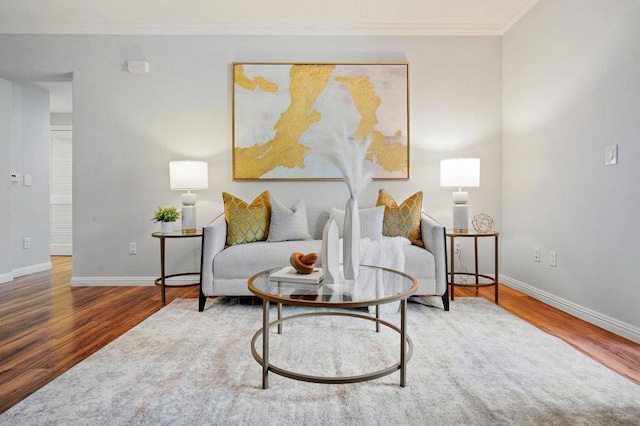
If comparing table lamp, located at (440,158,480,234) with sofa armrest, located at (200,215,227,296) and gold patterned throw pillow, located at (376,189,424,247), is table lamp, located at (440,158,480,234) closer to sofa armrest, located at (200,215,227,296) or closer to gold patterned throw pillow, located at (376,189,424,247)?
gold patterned throw pillow, located at (376,189,424,247)

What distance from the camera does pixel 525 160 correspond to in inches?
131

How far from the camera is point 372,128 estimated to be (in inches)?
144

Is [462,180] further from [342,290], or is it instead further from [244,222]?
[342,290]

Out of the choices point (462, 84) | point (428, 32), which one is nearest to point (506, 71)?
point (462, 84)

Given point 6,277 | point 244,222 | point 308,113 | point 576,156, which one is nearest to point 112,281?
point 6,277

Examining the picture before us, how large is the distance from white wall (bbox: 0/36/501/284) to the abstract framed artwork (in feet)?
0.36

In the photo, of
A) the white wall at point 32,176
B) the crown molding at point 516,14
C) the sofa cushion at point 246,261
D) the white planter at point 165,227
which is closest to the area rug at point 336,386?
the sofa cushion at point 246,261

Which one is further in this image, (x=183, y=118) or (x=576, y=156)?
(x=183, y=118)

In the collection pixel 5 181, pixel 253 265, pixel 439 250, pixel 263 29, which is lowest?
pixel 253 265

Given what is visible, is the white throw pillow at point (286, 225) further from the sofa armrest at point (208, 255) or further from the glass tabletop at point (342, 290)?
the glass tabletop at point (342, 290)

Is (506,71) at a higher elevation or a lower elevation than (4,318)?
higher

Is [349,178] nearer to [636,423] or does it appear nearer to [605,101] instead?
[636,423]

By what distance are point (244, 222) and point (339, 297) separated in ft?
5.56

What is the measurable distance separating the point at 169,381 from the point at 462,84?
3.51m
